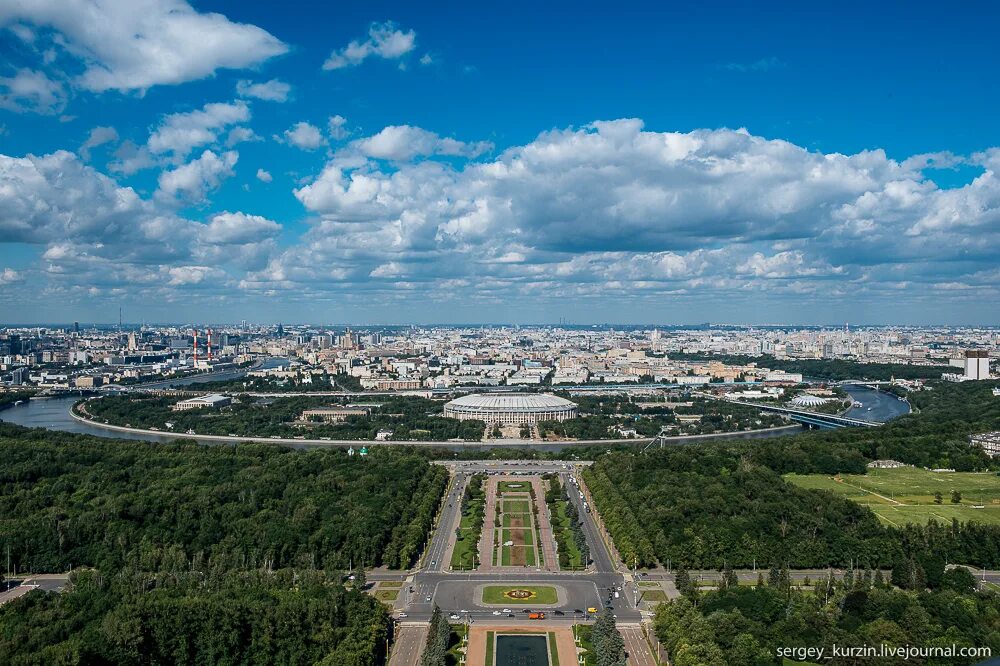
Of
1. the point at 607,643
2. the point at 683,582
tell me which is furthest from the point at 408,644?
the point at 683,582

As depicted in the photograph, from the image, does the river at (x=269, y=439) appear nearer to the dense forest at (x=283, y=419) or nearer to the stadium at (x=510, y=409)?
the dense forest at (x=283, y=419)

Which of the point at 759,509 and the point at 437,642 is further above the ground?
the point at 759,509

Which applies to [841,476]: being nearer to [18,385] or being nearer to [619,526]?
[619,526]

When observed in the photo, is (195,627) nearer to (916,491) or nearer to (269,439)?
(916,491)

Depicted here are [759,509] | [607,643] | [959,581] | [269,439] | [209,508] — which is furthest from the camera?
[269,439]

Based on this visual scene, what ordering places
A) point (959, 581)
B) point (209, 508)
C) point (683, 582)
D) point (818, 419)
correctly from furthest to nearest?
1. point (818, 419)
2. point (209, 508)
3. point (683, 582)
4. point (959, 581)

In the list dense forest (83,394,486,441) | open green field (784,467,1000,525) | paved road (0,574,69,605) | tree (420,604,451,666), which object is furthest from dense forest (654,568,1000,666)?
dense forest (83,394,486,441)

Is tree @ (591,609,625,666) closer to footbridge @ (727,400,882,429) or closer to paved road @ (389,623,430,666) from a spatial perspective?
paved road @ (389,623,430,666)
